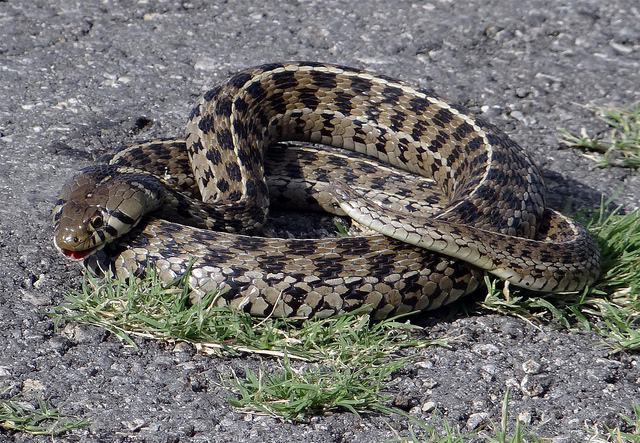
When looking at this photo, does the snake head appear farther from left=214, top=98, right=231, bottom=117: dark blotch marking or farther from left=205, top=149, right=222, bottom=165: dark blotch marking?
left=214, top=98, right=231, bottom=117: dark blotch marking

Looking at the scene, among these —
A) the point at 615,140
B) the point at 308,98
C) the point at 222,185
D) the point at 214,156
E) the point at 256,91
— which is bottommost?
the point at 615,140

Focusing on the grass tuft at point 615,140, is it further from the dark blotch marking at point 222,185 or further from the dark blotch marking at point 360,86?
the dark blotch marking at point 222,185

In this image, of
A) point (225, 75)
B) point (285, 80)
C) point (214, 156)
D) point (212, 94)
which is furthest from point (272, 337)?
point (225, 75)

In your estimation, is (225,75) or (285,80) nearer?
(285,80)

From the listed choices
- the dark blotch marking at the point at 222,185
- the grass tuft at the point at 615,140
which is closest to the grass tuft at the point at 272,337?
the dark blotch marking at the point at 222,185

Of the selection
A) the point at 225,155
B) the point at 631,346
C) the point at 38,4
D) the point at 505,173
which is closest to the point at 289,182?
the point at 225,155

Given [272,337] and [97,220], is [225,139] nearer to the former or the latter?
[97,220]
